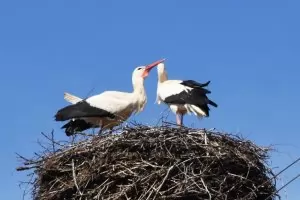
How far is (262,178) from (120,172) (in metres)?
1.26

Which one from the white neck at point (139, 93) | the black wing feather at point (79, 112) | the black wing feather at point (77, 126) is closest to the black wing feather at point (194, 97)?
the white neck at point (139, 93)

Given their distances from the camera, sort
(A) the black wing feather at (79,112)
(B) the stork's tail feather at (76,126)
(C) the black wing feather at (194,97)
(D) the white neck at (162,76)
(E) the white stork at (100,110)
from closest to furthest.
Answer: (A) the black wing feather at (79,112) → (E) the white stork at (100,110) → (B) the stork's tail feather at (76,126) → (C) the black wing feather at (194,97) → (D) the white neck at (162,76)

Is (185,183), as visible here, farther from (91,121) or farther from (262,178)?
(91,121)

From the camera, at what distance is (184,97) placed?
29.2ft

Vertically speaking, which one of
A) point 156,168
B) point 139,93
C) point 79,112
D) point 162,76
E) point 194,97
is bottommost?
point 156,168

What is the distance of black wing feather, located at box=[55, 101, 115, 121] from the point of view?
8266mm

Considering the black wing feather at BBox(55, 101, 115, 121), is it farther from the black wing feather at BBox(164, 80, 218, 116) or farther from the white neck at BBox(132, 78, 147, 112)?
the black wing feather at BBox(164, 80, 218, 116)

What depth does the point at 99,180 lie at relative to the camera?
6855mm

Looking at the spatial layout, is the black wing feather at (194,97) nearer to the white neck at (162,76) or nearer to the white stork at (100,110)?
the white stork at (100,110)

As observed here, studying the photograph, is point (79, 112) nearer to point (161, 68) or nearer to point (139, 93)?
point (139, 93)

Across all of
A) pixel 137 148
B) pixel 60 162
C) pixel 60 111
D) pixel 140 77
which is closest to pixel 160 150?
pixel 137 148

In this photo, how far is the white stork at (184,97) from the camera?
8789 mm

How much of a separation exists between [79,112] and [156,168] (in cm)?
182

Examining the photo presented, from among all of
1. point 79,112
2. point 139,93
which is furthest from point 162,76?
point 79,112
